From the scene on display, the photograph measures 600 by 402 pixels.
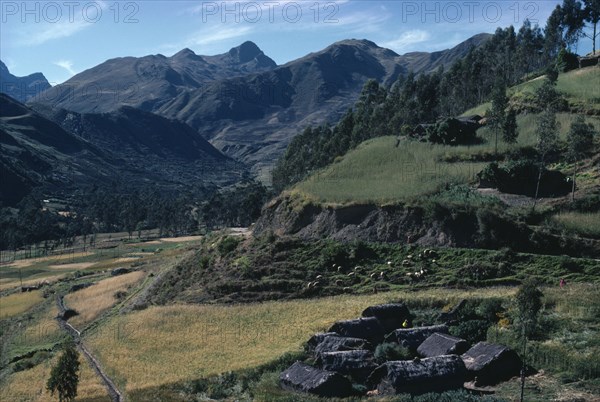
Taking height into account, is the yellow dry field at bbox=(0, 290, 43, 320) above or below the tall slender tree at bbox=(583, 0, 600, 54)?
below

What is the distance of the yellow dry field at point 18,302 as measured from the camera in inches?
3314

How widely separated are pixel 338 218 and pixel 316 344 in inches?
1093

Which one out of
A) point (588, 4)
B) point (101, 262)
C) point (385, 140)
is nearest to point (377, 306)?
point (385, 140)

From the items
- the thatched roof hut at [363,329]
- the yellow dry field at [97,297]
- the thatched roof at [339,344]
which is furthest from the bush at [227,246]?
the thatched roof at [339,344]

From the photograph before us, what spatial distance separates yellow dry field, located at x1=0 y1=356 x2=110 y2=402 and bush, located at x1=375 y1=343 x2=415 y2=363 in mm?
18288

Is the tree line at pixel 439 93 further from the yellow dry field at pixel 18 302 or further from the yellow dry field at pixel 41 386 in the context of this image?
the yellow dry field at pixel 41 386

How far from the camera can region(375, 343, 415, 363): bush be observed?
37.8 meters

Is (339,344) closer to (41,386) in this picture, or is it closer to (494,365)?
(494,365)

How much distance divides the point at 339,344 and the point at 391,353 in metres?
3.36

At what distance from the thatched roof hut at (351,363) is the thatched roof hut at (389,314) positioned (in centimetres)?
Result: 727

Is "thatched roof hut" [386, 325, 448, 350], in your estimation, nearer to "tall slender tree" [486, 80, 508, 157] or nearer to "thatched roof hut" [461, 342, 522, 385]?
"thatched roof hut" [461, 342, 522, 385]

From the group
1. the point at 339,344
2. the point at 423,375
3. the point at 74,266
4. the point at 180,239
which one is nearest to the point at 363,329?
the point at 339,344

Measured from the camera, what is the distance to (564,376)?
32125 millimetres

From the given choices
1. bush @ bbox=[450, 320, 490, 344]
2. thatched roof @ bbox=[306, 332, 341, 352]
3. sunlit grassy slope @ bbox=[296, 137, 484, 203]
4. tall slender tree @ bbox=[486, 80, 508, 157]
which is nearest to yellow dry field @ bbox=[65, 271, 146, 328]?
sunlit grassy slope @ bbox=[296, 137, 484, 203]
